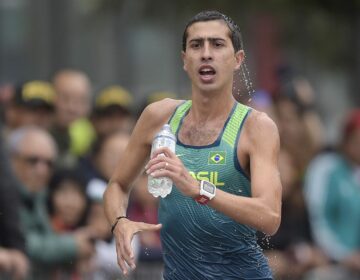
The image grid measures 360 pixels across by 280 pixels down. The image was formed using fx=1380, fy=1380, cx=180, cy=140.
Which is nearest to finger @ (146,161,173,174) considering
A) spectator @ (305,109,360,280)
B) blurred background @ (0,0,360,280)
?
blurred background @ (0,0,360,280)

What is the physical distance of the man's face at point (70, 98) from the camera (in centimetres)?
1234

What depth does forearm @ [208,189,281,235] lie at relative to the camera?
775cm

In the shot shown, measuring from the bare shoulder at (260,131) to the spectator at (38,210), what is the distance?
9.72ft

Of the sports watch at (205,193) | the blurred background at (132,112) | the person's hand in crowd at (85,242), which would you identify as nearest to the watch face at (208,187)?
the sports watch at (205,193)

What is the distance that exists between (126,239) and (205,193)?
63cm

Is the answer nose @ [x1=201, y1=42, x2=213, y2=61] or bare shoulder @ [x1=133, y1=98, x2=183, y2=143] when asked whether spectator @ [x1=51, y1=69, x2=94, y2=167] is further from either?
nose @ [x1=201, y1=42, x2=213, y2=61]

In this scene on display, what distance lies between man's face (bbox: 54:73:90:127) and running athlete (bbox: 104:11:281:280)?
153 inches

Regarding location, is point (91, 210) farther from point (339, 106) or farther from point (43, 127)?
point (339, 106)

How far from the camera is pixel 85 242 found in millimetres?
11055

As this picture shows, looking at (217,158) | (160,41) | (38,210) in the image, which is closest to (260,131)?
(217,158)

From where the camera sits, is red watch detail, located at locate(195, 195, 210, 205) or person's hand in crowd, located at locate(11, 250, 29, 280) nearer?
red watch detail, located at locate(195, 195, 210, 205)

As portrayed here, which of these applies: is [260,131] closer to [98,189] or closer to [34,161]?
[34,161]

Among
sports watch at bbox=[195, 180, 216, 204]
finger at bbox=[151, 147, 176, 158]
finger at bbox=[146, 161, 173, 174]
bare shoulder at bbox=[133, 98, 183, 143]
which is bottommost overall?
sports watch at bbox=[195, 180, 216, 204]

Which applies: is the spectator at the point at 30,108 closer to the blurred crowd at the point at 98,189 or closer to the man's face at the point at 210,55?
the blurred crowd at the point at 98,189
